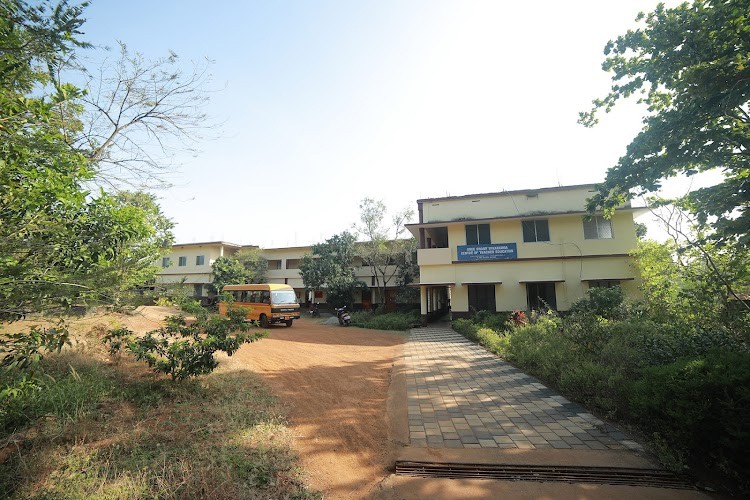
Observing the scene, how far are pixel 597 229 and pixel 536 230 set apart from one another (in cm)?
306

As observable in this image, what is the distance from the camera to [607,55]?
28.8 ft

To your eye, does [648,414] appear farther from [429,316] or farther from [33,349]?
Result: [429,316]

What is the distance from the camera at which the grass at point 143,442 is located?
310 cm

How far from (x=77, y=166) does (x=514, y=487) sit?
5533 mm

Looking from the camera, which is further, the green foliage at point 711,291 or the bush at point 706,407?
the green foliage at point 711,291

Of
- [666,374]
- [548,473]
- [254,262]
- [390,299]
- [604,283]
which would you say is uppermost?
[254,262]

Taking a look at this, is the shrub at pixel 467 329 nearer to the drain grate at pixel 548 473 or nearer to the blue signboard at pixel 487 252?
the blue signboard at pixel 487 252

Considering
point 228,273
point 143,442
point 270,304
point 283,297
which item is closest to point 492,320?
point 283,297

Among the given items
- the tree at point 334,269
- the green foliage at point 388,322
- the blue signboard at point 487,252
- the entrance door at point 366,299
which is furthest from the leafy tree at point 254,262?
the blue signboard at point 487,252

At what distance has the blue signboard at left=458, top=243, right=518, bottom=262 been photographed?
60.4ft

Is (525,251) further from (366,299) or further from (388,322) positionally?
(366,299)

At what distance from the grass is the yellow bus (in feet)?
37.6

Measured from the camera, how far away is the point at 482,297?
1895 cm

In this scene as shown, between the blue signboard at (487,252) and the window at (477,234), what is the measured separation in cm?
33
